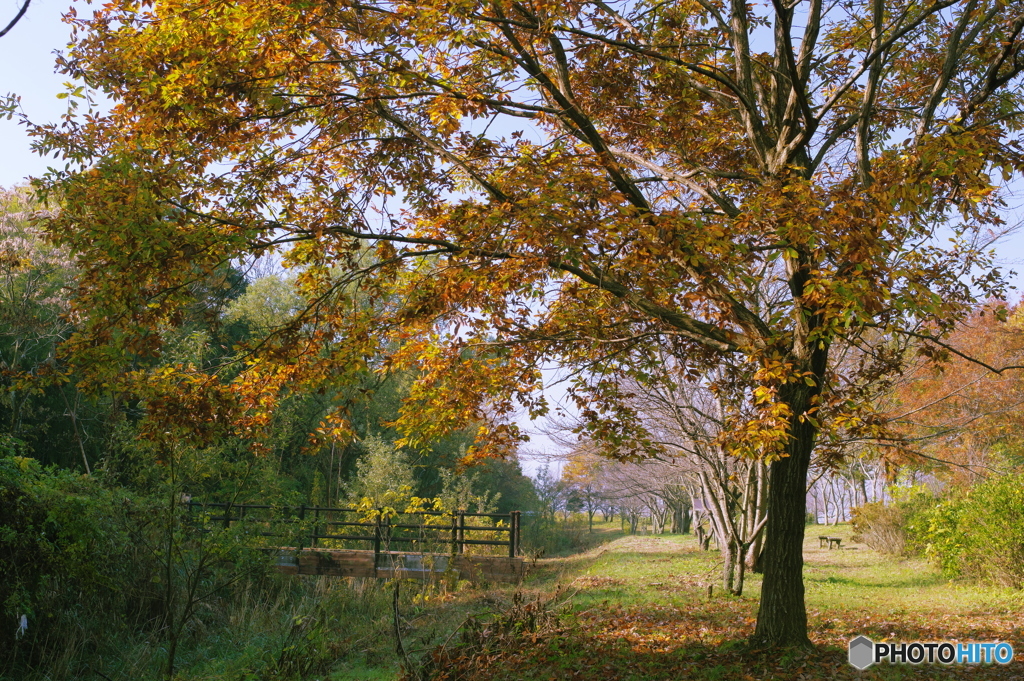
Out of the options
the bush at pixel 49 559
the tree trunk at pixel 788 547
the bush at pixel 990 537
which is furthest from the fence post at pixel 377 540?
the bush at pixel 990 537

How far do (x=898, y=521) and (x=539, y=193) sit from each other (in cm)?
1656

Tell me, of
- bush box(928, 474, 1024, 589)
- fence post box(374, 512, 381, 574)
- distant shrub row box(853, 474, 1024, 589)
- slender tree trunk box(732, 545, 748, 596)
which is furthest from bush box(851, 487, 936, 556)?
fence post box(374, 512, 381, 574)

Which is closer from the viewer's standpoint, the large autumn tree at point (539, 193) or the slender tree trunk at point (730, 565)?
the large autumn tree at point (539, 193)

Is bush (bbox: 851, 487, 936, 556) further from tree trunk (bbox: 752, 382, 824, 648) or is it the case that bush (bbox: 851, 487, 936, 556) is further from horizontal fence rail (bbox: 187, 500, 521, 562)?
tree trunk (bbox: 752, 382, 824, 648)

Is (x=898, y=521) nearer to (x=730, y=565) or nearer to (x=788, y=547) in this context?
(x=730, y=565)

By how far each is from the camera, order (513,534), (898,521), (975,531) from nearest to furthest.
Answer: (975,531), (513,534), (898,521)

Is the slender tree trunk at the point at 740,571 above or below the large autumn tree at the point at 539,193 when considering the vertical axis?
below

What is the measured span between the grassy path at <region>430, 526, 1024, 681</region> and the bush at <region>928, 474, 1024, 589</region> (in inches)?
16.5

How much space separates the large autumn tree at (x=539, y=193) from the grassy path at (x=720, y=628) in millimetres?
649

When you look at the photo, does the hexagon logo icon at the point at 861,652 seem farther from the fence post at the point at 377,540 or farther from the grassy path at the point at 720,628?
the fence post at the point at 377,540

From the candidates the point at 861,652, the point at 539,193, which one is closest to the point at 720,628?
the point at 861,652

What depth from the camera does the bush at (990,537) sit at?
10.9 meters

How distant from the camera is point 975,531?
39.0 ft

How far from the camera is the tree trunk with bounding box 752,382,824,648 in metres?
6.45
